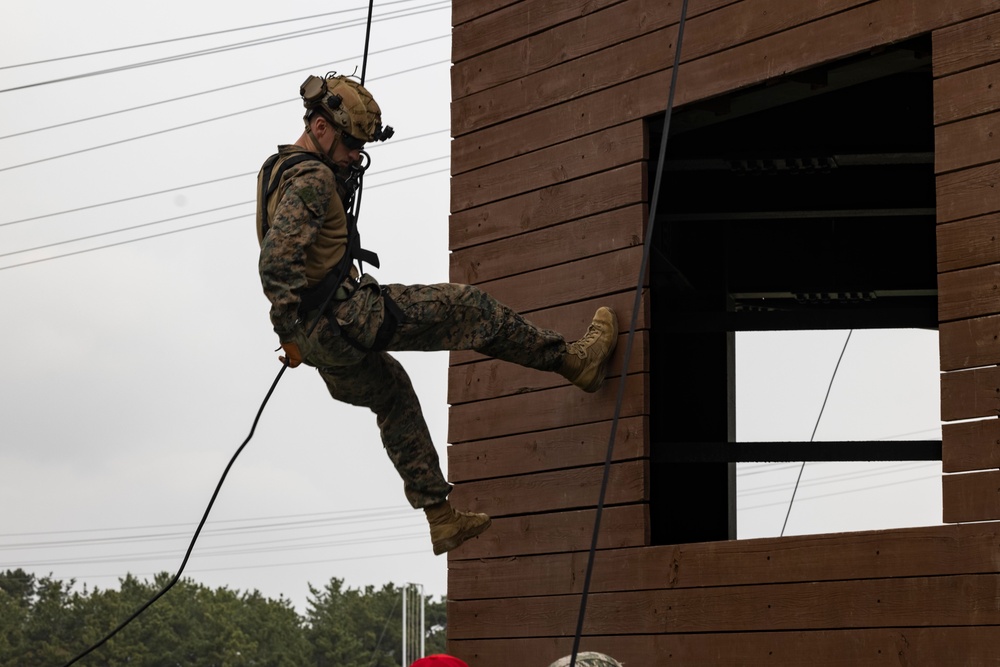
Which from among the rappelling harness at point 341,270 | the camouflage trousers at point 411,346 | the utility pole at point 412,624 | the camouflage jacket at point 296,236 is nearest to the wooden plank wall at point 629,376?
the camouflage trousers at point 411,346

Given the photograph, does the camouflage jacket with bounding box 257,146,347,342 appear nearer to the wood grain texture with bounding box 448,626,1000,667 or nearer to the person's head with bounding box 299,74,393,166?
the person's head with bounding box 299,74,393,166

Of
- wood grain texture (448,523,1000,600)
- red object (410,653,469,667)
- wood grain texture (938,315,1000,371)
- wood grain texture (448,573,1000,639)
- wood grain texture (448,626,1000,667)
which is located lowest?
red object (410,653,469,667)

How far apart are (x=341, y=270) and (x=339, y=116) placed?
611 mm

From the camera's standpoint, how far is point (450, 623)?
7.12 metres

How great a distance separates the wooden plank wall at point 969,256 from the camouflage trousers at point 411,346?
1677 millimetres

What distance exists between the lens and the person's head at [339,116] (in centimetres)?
599

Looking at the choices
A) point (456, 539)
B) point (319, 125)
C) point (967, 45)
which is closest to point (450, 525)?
point (456, 539)

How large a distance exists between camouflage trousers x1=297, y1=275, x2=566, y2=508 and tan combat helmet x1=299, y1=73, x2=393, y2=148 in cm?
59

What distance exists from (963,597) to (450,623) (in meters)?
2.58

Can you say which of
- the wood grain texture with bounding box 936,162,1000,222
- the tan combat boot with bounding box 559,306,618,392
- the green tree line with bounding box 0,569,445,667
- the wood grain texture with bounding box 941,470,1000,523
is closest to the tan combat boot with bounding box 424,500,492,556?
the tan combat boot with bounding box 559,306,618,392

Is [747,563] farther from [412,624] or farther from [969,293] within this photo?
[412,624]

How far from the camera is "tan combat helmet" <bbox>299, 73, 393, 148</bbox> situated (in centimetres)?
598

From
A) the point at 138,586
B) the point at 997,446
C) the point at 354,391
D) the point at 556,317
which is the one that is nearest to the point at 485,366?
the point at 556,317

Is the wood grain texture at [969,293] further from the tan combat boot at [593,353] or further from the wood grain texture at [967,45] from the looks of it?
the tan combat boot at [593,353]
